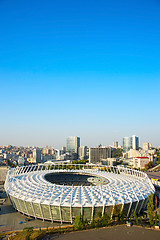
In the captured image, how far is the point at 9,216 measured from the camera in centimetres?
3198

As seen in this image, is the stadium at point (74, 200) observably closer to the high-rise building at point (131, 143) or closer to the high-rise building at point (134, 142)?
the high-rise building at point (134, 142)

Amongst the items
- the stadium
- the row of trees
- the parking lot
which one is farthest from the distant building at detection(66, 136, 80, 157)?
the row of trees

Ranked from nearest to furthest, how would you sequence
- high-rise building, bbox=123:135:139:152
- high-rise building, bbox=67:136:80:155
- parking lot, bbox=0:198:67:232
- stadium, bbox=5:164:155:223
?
1. parking lot, bbox=0:198:67:232
2. stadium, bbox=5:164:155:223
3. high-rise building, bbox=67:136:80:155
4. high-rise building, bbox=123:135:139:152

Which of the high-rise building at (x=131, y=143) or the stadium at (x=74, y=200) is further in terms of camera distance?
the high-rise building at (x=131, y=143)

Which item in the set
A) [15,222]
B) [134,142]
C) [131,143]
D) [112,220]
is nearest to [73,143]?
[131,143]

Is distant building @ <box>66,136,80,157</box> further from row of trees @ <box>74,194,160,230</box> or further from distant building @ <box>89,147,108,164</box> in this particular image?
row of trees @ <box>74,194,160,230</box>

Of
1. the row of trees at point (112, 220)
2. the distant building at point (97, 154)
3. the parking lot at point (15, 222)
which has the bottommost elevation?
the distant building at point (97, 154)

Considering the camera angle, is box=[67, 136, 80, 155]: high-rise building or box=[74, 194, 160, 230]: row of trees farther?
box=[67, 136, 80, 155]: high-rise building

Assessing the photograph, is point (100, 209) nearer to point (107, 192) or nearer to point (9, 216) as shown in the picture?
point (107, 192)

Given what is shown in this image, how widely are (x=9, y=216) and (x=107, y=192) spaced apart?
17.5 metres

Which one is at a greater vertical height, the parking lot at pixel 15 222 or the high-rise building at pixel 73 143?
the parking lot at pixel 15 222

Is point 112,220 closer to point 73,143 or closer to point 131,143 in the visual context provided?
point 73,143

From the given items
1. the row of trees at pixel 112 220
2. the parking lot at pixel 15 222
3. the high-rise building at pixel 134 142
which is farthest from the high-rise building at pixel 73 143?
the row of trees at pixel 112 220

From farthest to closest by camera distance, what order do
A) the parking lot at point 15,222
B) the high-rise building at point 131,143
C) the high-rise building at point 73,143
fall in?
the high-rise building at point 131,143
the high-rise building at point 73,143
the parking lot at point 15,222
